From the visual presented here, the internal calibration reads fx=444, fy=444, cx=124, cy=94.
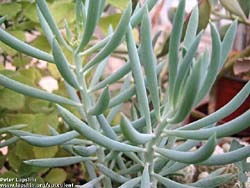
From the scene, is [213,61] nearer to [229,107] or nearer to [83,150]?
[229,107]

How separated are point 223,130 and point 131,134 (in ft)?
0.26

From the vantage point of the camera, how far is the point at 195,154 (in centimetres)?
36

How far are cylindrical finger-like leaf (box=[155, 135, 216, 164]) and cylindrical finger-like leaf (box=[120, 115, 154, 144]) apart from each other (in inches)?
0.9

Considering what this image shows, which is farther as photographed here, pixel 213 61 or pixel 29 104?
pixel 29 104

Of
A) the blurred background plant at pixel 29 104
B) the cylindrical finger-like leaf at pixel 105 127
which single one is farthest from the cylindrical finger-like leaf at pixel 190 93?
the blurred background plant at pixel 29 104

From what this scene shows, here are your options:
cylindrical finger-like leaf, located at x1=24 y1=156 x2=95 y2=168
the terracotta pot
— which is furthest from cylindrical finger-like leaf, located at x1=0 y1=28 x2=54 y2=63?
the terracotta pot

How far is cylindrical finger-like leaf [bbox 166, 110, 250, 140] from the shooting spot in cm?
36

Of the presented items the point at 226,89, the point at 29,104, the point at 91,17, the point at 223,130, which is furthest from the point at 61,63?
the point at 226,89

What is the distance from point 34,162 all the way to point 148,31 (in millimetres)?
175

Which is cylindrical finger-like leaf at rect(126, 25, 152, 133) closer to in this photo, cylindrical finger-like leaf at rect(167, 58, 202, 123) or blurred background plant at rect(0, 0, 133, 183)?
cylindrical finger-like leaf at rect(167, 58, 202, 123)

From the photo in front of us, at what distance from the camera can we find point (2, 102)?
579mm

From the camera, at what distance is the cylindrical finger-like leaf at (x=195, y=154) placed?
1.10 ft

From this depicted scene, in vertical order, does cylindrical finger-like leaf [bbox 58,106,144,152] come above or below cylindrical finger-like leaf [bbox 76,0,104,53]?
below

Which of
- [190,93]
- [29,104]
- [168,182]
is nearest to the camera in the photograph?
[190,93]
